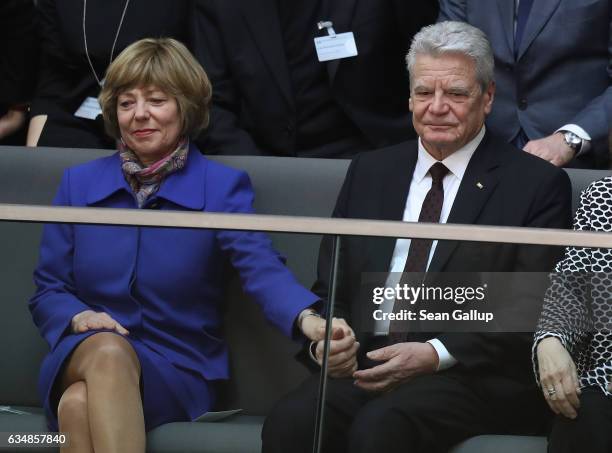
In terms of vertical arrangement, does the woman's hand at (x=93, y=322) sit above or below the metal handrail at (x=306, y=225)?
below

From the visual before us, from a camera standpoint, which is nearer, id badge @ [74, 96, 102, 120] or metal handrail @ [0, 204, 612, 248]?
metal handrail @ [0, 204, 612, 248]

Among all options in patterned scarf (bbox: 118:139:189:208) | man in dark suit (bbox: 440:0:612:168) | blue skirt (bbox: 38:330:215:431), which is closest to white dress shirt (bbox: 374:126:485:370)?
man in dark suit (bbox: 440:0:612:168)

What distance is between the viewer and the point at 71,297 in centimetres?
260

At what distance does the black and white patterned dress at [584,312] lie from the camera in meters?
2.41

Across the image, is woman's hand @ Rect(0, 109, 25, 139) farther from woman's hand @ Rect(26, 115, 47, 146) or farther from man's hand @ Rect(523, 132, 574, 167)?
man's hand @ Rect(523, 132, 574, 167)

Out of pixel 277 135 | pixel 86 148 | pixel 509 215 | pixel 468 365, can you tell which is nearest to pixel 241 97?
pixel 277 135

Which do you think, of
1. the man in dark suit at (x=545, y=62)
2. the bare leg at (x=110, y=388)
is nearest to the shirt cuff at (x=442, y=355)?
the bare leg at (x=110, y=388)

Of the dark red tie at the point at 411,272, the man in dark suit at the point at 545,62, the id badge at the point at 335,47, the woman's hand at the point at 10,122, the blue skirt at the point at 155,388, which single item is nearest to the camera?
the dark red tie at the point at 411,272

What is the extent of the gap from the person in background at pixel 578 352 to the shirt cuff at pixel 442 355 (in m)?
0.17

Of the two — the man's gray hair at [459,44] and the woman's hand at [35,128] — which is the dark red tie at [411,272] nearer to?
the man's gray hair at [459,44]

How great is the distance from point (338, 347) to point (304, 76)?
1.74 m

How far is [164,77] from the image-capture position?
350 cm

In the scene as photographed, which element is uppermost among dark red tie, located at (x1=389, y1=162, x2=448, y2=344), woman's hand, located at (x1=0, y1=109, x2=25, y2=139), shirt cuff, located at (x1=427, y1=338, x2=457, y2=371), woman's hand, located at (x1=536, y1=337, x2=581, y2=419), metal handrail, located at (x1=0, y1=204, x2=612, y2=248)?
woman's hand, located at (x1=0, y1=109, x2=25, y2=139)

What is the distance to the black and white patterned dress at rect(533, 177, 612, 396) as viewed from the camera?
241cm
